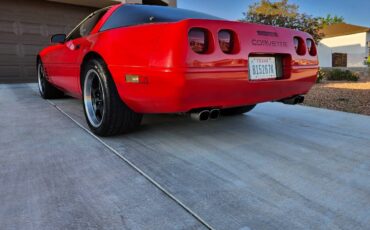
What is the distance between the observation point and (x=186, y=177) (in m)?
1.84

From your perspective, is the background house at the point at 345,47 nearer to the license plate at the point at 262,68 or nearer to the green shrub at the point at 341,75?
the green shrub at the point at 341,75

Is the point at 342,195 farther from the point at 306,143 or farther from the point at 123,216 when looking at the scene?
the point at 123,216

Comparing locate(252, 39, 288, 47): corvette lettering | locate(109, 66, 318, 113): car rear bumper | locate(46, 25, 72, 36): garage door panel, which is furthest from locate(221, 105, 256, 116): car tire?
locate(46, 25, 72, 36): garage door panel

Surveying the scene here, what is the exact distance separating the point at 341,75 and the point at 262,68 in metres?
10.5

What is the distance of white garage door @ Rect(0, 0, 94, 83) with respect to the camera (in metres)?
8.22

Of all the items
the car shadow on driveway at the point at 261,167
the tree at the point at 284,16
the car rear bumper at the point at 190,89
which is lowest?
the car shadow on driveway at the point at 261,167

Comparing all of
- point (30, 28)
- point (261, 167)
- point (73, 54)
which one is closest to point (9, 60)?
point (30, 28)

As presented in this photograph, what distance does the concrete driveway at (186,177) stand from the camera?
141cm

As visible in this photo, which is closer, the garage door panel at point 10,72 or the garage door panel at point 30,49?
the garage door panel at point 10,72

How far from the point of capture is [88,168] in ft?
6.49

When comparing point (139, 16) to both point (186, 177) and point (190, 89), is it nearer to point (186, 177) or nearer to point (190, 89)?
point (190, 89)

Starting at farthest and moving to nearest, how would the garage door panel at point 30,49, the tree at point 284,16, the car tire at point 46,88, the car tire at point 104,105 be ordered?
1. the tree at point 284,16
2. the garage door panel at point 30,49
3. the car tire at point 46,88
4. the car tire at point 104,105

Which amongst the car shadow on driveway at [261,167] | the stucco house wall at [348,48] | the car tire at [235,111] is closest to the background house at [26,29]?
the car shadow on driveway at [261,167]

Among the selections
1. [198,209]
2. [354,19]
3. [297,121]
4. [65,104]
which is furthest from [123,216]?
[354,19]
